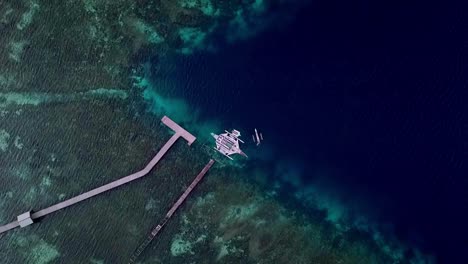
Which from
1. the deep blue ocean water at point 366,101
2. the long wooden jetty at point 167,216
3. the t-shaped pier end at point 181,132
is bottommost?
A: the long wooden jetty at point 167,216

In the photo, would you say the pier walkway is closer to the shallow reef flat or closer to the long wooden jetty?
the shallow reef flat

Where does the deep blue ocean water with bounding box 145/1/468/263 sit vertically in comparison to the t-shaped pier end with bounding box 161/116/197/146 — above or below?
above

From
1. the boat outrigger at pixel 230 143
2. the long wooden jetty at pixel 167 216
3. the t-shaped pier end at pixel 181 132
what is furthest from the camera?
the t-shaped pier end at pixel 181 132

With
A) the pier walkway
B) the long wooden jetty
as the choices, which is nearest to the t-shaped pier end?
the pier walkway

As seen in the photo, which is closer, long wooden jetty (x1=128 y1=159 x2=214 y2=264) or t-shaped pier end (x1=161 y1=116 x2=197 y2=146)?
long wooden jetty (x1=128 y1=159 x2=214 y2=264)

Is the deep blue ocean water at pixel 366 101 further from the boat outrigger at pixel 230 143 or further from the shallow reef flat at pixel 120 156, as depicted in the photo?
the shallow reef flat at pixel 120 156

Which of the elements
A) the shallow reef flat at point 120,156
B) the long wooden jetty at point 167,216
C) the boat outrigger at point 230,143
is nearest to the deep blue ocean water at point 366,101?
the boat outrigger at point 230,143

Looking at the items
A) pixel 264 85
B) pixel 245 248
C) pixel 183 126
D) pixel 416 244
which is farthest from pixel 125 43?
pixel 416 244

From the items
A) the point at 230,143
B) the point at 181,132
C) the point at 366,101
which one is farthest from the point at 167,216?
the point at 366,101

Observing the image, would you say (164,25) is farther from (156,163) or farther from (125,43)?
(156,163)
